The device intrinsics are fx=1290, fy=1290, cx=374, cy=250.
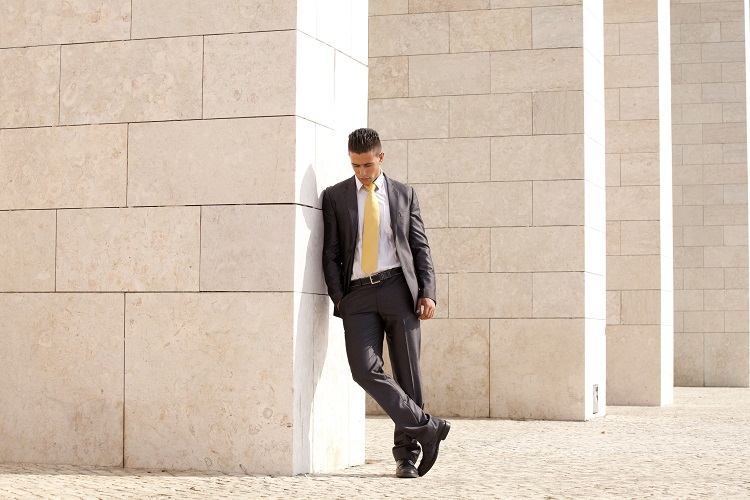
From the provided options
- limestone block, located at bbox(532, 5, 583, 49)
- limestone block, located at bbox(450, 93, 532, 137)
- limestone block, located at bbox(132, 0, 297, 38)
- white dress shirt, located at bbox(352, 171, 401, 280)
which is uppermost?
limestone block, located at bbox(532, 5, 583, 49)

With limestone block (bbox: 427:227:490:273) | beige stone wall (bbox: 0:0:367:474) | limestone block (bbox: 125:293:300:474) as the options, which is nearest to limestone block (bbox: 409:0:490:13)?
limestone block (bbox: 427:227:490:273)

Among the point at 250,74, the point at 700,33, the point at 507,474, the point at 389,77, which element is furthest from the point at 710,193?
the point at 250,74

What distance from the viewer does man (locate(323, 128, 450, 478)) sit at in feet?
25.8

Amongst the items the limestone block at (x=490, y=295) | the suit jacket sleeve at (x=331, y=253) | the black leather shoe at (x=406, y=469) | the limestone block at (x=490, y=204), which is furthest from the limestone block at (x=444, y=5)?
the black leather shoe at (x=406, y=469)

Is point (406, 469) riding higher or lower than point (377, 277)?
lower

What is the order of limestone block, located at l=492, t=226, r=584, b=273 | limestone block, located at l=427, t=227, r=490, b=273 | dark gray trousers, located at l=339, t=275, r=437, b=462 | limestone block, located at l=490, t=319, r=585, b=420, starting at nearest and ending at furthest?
dark gray trousers, located at l=339, t=275, r=437, b=462 → limestone block, located at l=490, t=319, r=585, b=420 → limestone block, located at l=492, t=226, r=584, b=273 → limestone block, located at l=427, t=227, r=490, b=273

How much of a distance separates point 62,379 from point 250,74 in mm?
2292

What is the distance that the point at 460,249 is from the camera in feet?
45.8

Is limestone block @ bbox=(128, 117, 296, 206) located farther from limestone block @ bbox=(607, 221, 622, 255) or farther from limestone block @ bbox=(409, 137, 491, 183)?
limestone block @ bbox=(607, 221, 622, 255)

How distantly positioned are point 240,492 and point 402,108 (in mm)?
7967

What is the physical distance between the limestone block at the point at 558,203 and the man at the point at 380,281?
5.74 metres

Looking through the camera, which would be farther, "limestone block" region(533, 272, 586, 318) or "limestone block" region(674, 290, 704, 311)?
"limestone block" region(674, 290, 704, 311)

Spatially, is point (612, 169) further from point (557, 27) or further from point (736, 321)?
point (736, 321)

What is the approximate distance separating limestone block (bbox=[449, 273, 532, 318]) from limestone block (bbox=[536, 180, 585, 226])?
0.65 m
